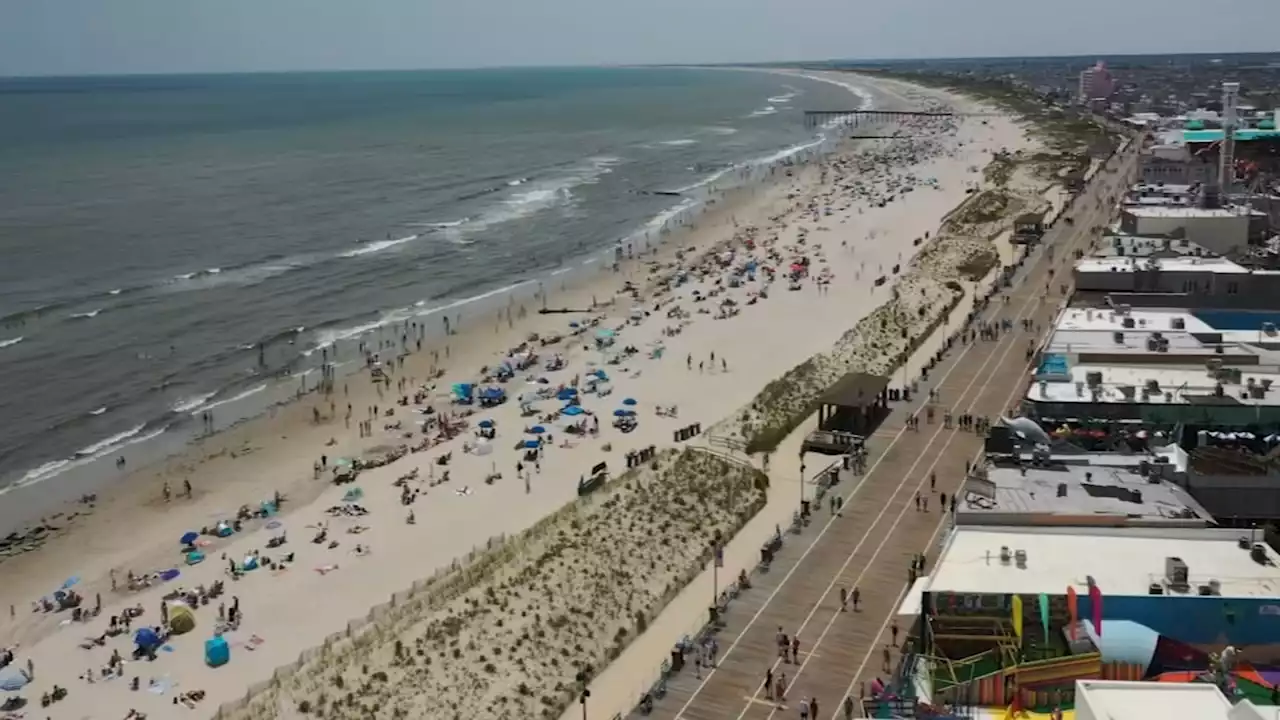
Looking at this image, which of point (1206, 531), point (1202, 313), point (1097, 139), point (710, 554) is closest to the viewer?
point (1206, 531)

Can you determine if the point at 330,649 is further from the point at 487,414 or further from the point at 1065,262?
the point at 1065,262

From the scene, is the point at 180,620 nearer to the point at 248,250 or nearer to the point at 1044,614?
the point at 1044,614

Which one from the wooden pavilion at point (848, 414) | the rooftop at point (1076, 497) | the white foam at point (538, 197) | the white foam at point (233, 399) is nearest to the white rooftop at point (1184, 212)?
the wooden pavilion at point (848, 414)

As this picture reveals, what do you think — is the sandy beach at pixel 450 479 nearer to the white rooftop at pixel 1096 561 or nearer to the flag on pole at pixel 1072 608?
the white rooftop at pixel 1096 561

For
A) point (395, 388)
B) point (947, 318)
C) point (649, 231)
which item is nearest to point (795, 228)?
point (649, 231)

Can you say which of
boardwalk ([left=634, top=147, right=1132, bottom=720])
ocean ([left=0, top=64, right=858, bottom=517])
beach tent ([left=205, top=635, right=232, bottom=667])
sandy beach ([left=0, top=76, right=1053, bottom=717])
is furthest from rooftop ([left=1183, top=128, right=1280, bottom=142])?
beach tent ([left=205, top=635, right=232, bottom=667])

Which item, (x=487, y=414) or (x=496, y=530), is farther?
(x=487, y=414)
